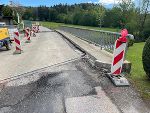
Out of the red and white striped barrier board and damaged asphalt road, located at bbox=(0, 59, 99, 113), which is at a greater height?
the red and white striped barrier board

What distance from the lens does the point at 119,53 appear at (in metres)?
6.57

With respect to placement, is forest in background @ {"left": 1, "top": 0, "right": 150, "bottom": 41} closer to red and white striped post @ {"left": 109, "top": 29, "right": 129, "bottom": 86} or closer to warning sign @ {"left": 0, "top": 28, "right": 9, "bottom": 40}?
warning sign @ {"left": 0, "top": 28, "right": 9, "bottom": 40}

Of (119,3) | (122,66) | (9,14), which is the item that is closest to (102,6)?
(119,3)

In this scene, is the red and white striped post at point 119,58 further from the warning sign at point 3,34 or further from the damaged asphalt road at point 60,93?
the warning sign at point 3,34

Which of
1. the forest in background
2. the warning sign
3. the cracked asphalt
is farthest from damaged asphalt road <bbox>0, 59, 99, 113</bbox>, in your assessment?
the forest in background

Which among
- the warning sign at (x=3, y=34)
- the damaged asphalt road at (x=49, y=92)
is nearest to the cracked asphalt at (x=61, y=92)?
the damaged asphalt road at (x=49, y=92)

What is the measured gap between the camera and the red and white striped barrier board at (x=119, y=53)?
21.2 feet

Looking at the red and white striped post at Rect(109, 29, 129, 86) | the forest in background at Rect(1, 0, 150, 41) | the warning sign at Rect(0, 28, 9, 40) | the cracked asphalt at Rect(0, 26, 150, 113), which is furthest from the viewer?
the forest in background at Rect(1, 0, 150, 41)

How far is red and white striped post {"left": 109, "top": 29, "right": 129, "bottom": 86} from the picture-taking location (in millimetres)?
6377

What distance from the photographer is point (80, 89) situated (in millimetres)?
5988

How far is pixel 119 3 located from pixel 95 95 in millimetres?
62042

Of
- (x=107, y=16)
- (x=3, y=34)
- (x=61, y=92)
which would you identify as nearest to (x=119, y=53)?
(x=61, y=92)

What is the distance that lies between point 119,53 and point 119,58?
0.14 m

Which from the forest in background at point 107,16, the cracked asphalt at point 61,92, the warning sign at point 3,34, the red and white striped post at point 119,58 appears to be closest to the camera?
the cracked asphalt at point 61,92
